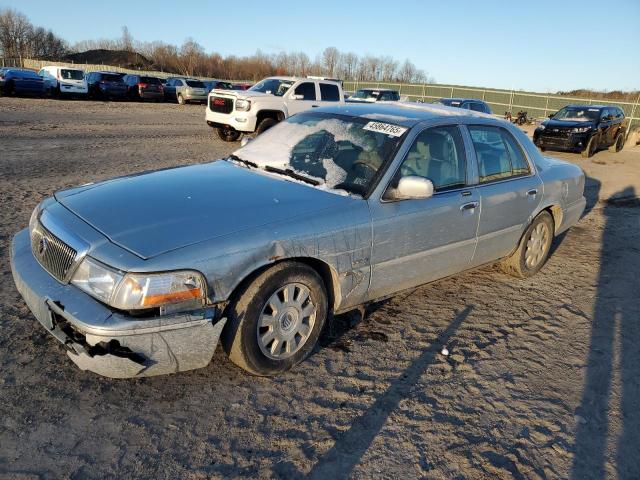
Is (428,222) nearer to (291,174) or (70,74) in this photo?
(291,174)

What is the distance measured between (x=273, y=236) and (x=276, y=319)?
0.53 meters

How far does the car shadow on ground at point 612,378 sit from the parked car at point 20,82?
25.1 m

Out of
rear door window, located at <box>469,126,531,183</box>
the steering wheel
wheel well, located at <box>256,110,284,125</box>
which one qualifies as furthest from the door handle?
wheel well, located at <box>256,110,284,125</box>

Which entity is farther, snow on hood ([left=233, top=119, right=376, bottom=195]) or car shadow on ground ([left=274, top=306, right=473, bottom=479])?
snow on hood ([left=233, top=119, right=376, bottom=195])

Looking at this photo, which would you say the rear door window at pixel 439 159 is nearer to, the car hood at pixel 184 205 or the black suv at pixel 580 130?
the car hood at pixel 184 205

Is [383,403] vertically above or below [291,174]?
below

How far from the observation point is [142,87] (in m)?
27.9

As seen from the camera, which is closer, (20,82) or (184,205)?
(184,205)

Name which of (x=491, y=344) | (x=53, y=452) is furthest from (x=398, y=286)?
(x=53, y=452)

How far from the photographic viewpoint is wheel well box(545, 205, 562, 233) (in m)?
5.14

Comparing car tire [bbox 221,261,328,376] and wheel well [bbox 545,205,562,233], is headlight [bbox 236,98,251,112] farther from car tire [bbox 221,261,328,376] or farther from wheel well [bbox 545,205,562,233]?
car tire [bbox 221,261,328,376]

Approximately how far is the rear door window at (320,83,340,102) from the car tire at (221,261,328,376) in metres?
12.4

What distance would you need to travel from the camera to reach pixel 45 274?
2891 millimetres

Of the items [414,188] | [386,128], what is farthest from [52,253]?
[386,128]
